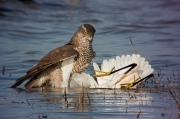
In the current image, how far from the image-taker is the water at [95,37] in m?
7.53

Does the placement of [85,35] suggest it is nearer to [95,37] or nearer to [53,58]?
[53,58]

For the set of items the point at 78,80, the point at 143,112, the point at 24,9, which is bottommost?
the point at 143,112

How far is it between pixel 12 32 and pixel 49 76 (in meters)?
7.51

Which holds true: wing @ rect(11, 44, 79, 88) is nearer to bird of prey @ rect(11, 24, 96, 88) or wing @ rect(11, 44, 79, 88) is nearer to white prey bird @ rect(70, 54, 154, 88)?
bird of prey @ rect(11, 24, 96, 88)

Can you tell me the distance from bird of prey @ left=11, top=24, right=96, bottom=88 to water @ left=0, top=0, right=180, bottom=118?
54cm

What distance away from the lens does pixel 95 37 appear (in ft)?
55.7

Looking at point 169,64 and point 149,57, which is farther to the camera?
point 149,57

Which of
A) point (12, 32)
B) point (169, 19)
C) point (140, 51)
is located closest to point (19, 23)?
point (12, 32)

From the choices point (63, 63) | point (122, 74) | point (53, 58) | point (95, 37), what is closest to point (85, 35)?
point (63, 63)

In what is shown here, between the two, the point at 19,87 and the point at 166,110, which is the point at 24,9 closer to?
the point at 19,87

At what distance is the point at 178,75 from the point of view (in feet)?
34.4

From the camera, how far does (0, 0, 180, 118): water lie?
753 centimetres

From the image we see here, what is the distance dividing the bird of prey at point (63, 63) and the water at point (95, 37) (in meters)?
0.54

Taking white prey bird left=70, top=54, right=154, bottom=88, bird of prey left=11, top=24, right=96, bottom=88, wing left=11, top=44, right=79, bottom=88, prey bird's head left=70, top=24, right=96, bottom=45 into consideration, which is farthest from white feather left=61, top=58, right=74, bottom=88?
prey bird's head left=70, top=24, right=96, bottom=45
